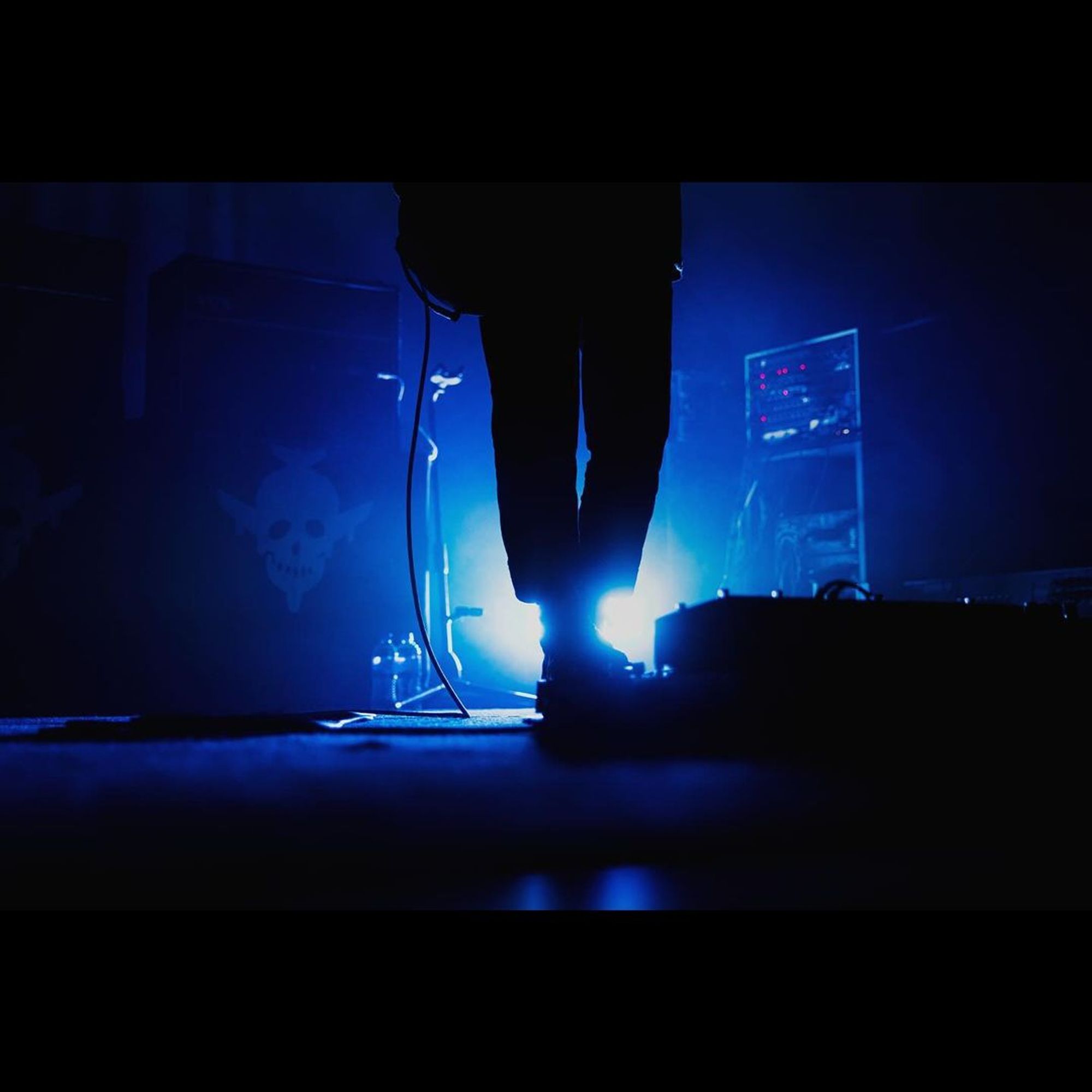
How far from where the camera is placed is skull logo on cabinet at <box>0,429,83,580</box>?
2.80 m

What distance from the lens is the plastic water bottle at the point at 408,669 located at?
11.2ft

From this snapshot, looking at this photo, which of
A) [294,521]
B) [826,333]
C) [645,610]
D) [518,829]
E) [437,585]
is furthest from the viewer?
[645,610]

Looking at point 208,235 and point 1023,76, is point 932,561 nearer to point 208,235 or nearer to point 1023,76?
point 1023,76

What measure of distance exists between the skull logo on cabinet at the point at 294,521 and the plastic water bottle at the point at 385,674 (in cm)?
39

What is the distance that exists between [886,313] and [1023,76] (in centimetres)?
309

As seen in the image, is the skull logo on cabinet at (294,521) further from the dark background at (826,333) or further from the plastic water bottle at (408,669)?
the plastic water bottle at (408,669)

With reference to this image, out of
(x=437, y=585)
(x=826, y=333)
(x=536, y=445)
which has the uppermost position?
(x=826, y=333)

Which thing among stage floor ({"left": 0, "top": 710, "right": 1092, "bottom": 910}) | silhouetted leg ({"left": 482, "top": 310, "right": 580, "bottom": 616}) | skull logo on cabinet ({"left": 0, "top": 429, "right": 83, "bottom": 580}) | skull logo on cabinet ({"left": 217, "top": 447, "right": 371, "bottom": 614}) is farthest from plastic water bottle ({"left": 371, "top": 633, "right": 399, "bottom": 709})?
stage floor ({"left": 0, "top": 710, "right": 1092, "bottom": 910})

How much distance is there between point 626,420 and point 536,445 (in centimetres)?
13

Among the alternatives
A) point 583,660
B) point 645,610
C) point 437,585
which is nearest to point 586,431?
point 583,660

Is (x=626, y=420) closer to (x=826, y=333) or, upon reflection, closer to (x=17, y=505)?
(x=17, y=505)

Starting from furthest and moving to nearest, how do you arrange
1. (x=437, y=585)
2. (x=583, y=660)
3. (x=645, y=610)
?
(x=645, y=610) → (x=437, y=585) → (x=583, y=660)

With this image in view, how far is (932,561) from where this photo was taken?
3477mm

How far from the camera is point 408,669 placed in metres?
3.45
